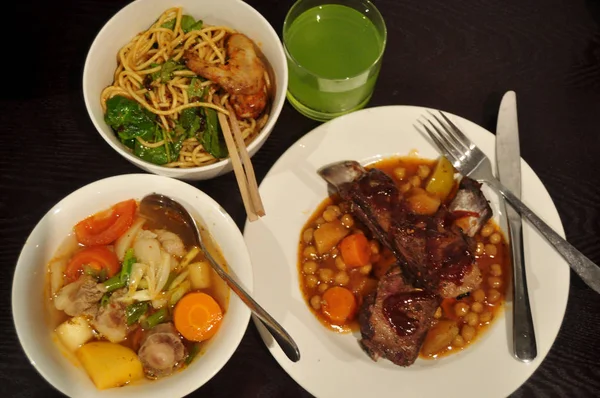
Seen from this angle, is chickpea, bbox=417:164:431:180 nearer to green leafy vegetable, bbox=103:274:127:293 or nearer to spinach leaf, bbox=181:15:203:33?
spinach leaf, bbox=181:15:203:33

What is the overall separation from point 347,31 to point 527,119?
1250mm

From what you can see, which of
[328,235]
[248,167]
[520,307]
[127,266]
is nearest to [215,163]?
[248,167]

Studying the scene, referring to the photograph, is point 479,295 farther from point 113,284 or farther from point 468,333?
point 113,284

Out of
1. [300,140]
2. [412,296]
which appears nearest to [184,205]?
[300,140]

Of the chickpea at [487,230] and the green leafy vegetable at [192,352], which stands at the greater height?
the chickpea at [487,230]

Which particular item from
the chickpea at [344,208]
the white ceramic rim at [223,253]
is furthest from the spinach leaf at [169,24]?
the chickpea at [344,208]

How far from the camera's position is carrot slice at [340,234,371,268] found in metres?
3.11

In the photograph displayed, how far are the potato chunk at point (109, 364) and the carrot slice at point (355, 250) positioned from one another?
4.03 ft

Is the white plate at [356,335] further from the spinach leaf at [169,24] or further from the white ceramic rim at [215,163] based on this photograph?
the spinach leaf at [169,24]

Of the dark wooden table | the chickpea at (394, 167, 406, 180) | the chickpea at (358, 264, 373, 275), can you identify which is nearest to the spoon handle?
the dark wooden table

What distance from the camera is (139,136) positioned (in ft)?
9.68

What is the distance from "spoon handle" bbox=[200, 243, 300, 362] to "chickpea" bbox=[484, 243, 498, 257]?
1259 mm

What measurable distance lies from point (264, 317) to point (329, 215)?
799 mm

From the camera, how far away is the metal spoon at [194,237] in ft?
8.52
